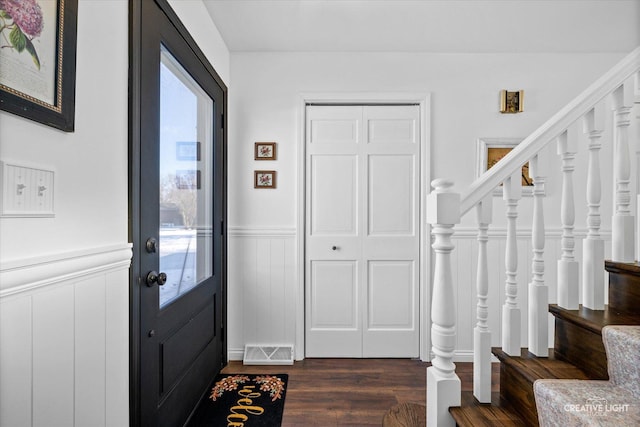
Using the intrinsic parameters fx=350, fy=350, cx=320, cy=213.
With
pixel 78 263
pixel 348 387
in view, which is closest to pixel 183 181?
pixel 78 263

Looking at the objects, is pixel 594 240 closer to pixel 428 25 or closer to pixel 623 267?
pixel 623 267

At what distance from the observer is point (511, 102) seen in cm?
276

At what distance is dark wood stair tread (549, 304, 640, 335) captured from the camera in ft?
3.90

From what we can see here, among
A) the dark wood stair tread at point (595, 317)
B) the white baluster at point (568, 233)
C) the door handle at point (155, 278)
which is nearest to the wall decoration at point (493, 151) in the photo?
the white baluster at point (568, 233)

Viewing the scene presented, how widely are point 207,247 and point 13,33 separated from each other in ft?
5.51

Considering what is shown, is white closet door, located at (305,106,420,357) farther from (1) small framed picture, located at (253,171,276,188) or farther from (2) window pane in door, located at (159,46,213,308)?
(2) window pane in door, located at (159,46,213,308)

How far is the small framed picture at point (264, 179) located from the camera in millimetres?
2801

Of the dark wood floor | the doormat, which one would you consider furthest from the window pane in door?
the dark wood floor

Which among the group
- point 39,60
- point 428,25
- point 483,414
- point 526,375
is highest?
point 428,25

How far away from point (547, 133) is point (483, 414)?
1057mm

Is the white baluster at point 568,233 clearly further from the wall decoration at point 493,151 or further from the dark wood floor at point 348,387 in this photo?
the wall decoration at point 493,151

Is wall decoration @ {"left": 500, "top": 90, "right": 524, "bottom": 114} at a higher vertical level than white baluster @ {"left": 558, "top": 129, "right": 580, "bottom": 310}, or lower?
higher

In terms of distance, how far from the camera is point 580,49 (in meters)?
2.73

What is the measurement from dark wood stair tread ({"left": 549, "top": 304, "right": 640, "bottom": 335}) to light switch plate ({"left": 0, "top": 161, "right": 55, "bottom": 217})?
5.59ft
